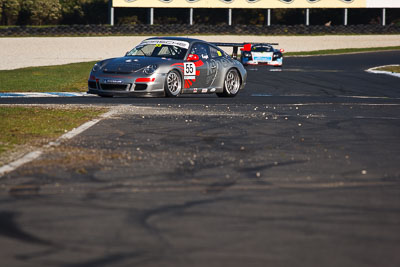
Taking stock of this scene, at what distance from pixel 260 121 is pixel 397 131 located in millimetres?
1996

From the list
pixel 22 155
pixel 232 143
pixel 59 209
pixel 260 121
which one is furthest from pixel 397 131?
pixel 59 209

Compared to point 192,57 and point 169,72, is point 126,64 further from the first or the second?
point 192,57

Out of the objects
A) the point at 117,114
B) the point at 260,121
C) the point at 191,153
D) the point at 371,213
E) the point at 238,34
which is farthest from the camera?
the point at 238,34

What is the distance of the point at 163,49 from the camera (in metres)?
17.8

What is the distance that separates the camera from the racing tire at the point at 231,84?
1847cm

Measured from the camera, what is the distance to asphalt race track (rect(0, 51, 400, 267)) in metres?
4.82

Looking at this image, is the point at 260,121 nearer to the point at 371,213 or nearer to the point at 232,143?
the point at 232,143

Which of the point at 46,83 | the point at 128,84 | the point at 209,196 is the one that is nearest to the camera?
the point at 209,196

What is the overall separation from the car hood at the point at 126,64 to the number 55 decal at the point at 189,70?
1.79 feet

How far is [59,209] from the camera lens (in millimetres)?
5965

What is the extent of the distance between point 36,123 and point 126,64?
5239 millimetres

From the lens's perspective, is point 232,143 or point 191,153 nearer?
point 191,153

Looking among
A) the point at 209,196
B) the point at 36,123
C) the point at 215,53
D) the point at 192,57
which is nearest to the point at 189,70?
the point at 192,57

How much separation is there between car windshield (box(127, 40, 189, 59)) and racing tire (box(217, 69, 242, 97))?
51.2 inches
